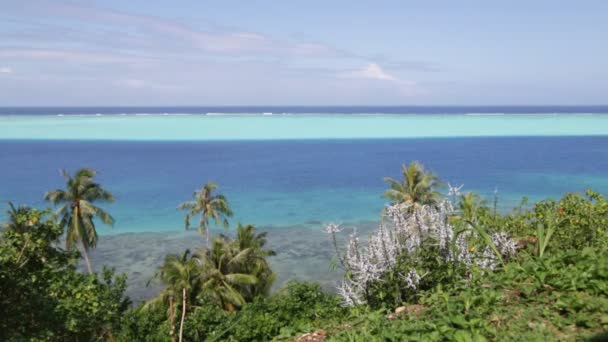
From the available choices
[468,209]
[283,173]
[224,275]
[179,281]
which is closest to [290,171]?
[283,173]

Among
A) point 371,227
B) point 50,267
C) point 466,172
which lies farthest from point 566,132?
point 50,267

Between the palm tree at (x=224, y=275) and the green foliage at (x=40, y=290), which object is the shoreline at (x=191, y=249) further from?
the green foliage at (x=40, y=290)

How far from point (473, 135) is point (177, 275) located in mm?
167350

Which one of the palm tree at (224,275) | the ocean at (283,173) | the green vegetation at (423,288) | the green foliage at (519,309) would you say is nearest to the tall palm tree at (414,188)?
the ocean at (283,173)

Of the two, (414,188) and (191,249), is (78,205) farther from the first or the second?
(414,188)

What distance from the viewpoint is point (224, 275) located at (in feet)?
80.1

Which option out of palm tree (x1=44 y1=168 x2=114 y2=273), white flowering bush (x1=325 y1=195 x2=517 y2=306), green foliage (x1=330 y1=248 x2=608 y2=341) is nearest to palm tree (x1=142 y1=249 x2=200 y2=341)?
palm tree (x1=44 y1=168 x2=114 y2=273)

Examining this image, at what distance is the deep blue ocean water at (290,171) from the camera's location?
214ft

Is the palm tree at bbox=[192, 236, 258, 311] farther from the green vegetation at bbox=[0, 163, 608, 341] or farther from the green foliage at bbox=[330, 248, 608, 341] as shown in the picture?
the green foliage at bbox=[330, 248, 608, 341]

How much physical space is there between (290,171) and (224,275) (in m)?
72.1

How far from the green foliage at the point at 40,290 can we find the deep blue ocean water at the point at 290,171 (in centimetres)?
4542

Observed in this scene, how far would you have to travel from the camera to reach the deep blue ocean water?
65375 mm

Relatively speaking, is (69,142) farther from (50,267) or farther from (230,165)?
(50,267)

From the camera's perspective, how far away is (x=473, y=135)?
175875mm
